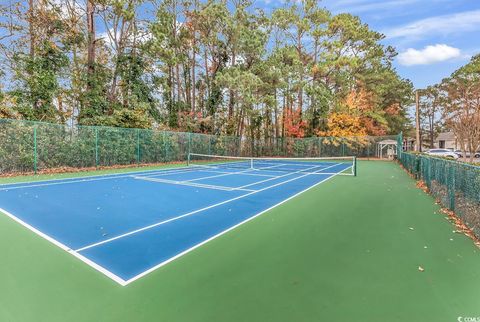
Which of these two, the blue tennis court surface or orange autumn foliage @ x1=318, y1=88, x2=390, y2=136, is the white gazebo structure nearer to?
orange autumn foliage @ x1=318, y1=88, x2=390, y2=136

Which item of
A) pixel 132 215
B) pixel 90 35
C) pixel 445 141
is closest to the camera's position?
pixel 132 215

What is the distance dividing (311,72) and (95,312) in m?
30.7

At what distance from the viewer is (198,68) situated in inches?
1043

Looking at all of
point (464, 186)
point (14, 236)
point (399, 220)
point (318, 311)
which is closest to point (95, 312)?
point (318, 311)

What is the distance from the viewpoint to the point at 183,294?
2.58 metres

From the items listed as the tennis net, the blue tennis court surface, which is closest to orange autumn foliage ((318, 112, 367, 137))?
the tennis net

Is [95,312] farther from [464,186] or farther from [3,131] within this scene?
[3,131]

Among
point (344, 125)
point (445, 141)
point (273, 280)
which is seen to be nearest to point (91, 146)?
point (273, 280)

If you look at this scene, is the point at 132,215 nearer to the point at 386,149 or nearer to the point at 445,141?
the point at 386,149

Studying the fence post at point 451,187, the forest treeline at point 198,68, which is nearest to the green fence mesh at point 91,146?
the forest treeline at point 198,68

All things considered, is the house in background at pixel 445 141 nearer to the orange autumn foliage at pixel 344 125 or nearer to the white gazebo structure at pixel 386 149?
the white gazebo structure at pixel 386 149

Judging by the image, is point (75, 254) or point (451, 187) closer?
point (75, 254)

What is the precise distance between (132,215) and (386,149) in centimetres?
2845

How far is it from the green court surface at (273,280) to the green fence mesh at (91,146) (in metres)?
9.02
